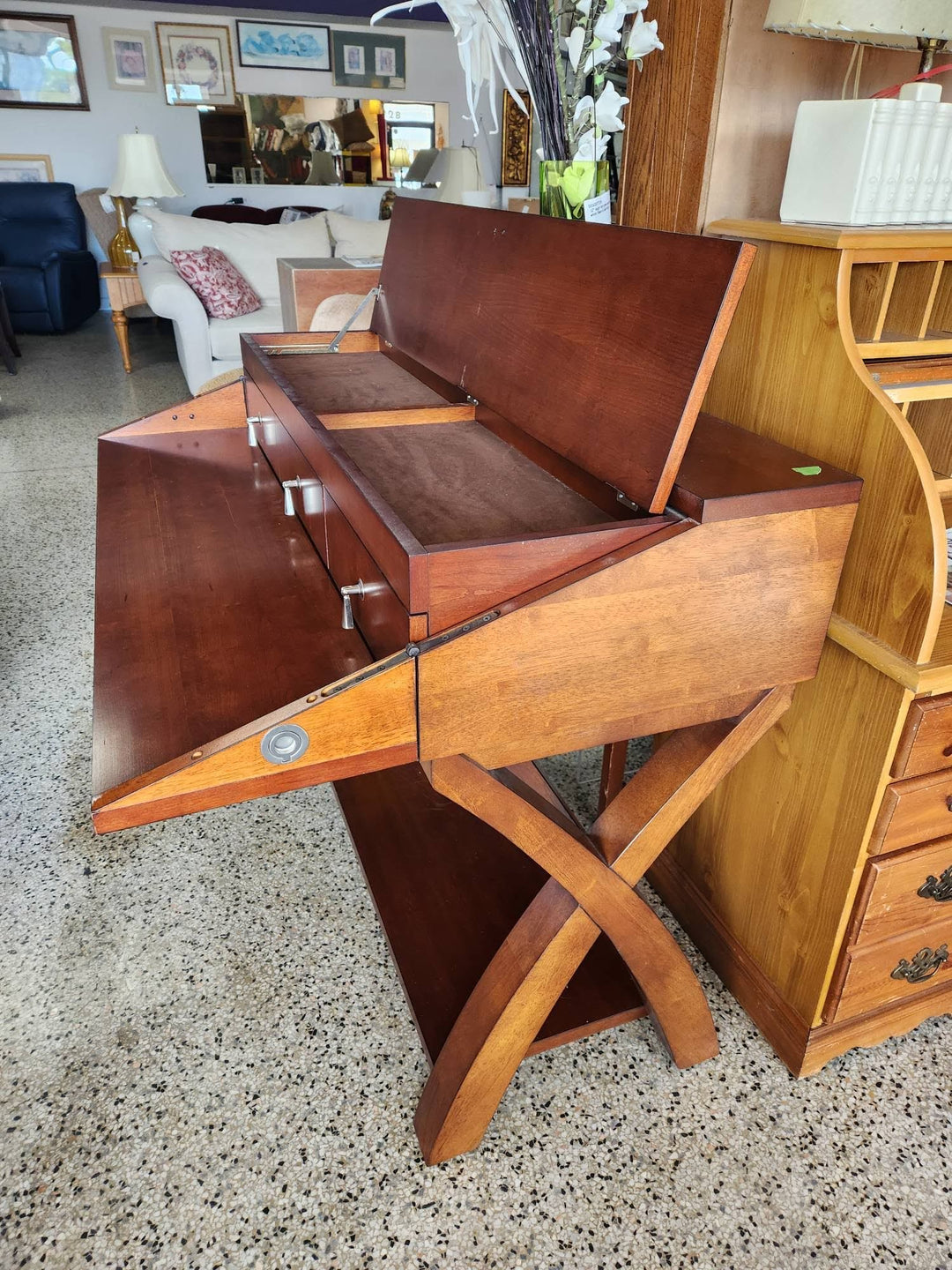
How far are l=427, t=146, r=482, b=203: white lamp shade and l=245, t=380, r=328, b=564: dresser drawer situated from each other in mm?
1254

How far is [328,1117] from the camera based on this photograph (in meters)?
1.32

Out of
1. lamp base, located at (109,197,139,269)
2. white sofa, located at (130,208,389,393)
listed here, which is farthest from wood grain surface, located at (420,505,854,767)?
lamp base, located at (109,197,139,269)

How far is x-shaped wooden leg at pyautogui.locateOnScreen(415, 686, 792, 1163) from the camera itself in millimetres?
1148

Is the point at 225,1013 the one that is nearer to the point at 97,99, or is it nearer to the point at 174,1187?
the point at 174,1187

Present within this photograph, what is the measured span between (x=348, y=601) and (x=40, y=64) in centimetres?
836

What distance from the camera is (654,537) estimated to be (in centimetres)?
91

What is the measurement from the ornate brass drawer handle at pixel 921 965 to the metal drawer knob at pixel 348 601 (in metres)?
1.00

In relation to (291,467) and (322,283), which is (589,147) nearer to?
(291,467)

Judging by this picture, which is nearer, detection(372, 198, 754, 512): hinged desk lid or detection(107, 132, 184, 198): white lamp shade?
detection(372, 198, 754, 512): hinged desk lid

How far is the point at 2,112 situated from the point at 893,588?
8.69 meters

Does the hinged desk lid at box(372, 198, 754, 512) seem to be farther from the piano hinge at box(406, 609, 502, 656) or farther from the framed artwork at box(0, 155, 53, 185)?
the framed artwork at box(0, 155, 53, 185)

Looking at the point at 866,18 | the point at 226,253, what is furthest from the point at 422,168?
the point at 866,18

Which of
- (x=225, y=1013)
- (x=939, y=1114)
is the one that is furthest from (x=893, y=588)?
(x=225, y=1013)

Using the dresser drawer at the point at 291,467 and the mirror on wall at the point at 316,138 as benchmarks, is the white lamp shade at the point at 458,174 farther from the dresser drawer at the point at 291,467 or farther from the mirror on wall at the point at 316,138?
the mirror on wall at the point at 316,138
